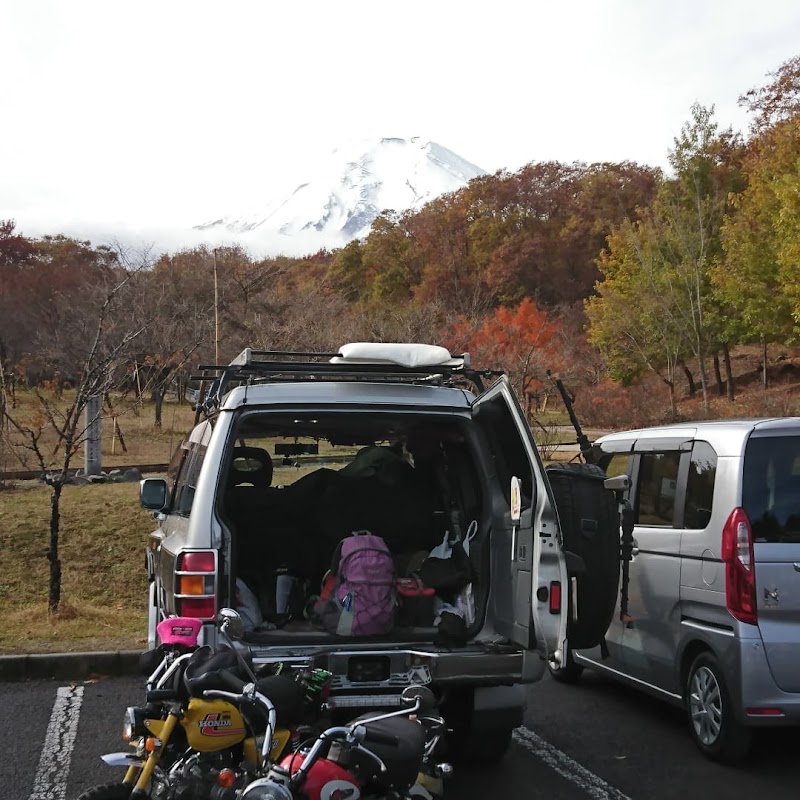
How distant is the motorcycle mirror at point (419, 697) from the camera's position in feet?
12.7

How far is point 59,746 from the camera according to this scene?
5320 mm

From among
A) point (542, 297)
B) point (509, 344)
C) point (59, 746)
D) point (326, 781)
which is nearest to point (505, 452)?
point (326, 781)

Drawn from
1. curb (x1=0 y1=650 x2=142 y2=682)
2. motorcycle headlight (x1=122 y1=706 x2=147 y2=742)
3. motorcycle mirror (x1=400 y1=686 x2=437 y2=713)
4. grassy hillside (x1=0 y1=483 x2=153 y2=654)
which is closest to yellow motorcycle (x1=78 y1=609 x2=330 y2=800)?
motorcycle headlight (x1=122 y1=706 x2=147 y2=742)

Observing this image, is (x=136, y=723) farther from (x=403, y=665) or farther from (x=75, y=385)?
(x=75, y=385)

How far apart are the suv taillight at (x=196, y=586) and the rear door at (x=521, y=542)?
1389mm

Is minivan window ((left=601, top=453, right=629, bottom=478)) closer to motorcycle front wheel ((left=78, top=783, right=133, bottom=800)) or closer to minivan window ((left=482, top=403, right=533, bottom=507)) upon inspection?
minivan window ((left=482, top=403, right=533, bottom=507))

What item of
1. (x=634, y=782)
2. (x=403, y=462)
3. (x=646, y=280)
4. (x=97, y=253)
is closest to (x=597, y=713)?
(x=634, y=782)

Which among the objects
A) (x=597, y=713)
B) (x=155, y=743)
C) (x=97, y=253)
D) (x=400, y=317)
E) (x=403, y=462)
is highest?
(x=97, y=253)

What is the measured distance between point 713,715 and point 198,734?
2890 millimetres

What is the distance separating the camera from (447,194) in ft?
208

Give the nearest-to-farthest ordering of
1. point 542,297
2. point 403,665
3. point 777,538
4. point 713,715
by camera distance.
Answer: point 403,665 → point 777,538 → point 713,715 → point 542,297

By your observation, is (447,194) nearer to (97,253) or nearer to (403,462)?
(97,253)

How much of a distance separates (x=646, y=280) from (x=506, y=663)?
98.2ft

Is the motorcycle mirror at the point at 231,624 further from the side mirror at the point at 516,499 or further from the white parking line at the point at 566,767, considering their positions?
the white parking line at the point at 566,767
